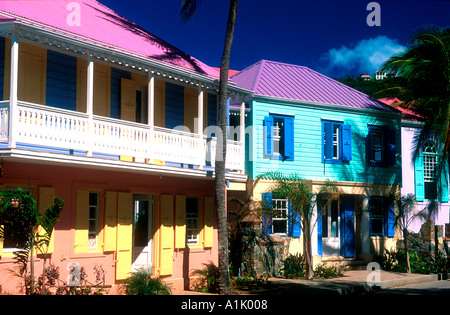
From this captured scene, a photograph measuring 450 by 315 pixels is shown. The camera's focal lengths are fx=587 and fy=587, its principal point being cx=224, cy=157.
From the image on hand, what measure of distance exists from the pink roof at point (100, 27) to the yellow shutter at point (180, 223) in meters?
3.89

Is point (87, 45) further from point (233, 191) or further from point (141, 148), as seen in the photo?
point (233, 191)

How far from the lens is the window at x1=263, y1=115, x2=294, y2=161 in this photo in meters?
21.0

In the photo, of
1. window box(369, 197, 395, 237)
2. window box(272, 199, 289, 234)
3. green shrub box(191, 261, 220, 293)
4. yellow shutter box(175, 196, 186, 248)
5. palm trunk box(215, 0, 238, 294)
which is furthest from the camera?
window box(369, 197, 395, 237)

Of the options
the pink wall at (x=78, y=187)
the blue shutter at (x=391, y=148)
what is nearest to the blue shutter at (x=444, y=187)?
the blue shutter at (x=391, y=148)

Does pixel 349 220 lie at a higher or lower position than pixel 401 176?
lower

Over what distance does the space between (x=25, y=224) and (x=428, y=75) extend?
15994mm

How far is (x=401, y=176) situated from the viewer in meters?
24.3

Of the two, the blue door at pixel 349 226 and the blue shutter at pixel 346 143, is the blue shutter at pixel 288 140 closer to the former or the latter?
the blue shutter at pixel 346 143

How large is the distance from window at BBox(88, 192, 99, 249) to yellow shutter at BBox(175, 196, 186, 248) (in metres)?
2.68

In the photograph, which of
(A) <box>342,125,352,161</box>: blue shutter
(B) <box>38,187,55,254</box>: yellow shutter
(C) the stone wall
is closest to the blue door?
(A) <box>342,125,352,161</box>: blue shutter

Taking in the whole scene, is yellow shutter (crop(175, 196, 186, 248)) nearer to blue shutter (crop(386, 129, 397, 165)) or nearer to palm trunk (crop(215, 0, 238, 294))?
palm trunk (crop(215, 0, 238, 294))

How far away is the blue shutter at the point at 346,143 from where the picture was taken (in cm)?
2259
